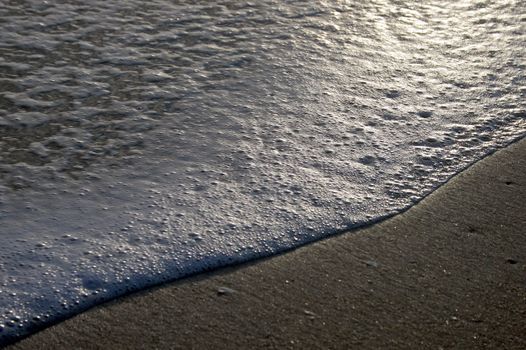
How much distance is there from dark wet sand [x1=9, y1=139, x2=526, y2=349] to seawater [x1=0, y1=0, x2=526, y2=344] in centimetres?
9

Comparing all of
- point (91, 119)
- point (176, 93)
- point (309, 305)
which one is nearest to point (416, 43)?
point (176, 93)

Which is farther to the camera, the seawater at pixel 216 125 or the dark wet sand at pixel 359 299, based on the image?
the seawater at pixel 216 125

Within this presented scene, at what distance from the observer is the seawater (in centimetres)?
257

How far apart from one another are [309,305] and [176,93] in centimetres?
144

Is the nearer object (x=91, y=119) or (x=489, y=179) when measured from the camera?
(x=489, y=179)

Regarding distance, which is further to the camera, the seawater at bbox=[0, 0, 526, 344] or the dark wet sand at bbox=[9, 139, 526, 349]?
the seawater at bbox=[0, 0, 526, 344]

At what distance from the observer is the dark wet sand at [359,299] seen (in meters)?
2.20

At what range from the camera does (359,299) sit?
236cm

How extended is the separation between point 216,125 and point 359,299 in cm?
112

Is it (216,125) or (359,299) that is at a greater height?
(216,125)

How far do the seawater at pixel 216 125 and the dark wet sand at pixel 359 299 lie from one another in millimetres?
88

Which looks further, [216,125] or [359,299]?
[216,125]

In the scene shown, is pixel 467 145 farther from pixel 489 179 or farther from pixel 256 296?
pixel 256 296

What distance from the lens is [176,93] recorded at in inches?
138
